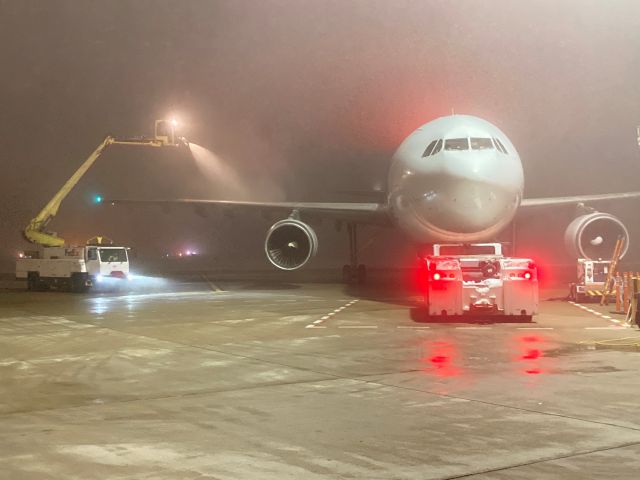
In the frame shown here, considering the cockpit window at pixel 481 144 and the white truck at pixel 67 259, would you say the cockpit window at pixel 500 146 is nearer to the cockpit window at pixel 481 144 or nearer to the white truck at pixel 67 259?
the cockpit window at pixel 481 144

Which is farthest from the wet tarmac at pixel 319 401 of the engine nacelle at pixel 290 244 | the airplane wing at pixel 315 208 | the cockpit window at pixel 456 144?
the airplane wing at pixel 315 208

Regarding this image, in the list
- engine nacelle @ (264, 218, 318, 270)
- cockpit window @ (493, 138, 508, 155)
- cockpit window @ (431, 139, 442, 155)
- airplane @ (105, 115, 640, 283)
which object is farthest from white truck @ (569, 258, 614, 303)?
engine nacelle @ (264, 218, 318, 270)

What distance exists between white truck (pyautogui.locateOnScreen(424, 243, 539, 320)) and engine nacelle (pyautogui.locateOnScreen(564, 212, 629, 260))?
7.15m

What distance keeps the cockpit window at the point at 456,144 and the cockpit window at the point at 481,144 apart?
138 mm

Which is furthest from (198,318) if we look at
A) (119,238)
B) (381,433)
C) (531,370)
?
(119,238)

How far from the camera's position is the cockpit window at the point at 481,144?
55.3 feet

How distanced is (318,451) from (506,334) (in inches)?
316

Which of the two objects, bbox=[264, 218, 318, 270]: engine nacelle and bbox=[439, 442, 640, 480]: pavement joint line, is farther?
bbox=[264, 218, 318, 270]: engine nacelle

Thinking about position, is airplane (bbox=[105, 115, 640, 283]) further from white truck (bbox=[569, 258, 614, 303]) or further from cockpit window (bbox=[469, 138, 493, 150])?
white truck (bbox=[569, 258, 614, 303])

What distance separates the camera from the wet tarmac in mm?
5043

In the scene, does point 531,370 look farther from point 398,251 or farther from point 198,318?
point 398,251

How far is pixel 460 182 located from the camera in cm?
1625

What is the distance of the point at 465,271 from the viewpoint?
49.2 ft

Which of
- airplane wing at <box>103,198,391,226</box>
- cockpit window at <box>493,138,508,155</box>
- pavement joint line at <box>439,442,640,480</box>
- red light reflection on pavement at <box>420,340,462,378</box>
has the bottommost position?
red light reflection on pavement at <box>420,340,462,378</box>
